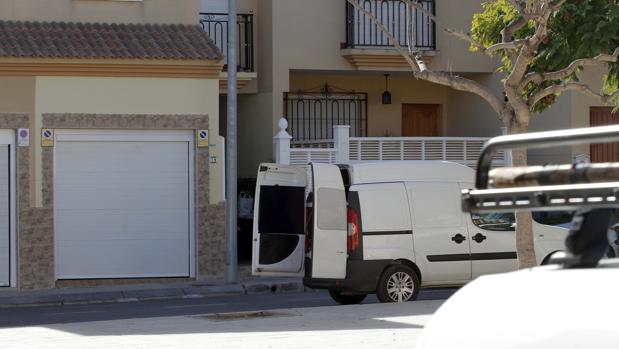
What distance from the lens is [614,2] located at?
17719 mm

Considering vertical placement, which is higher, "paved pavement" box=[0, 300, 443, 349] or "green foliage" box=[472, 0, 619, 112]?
"green foliage" box=[472, 0, 619, 112]

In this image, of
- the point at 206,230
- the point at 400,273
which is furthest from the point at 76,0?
the point at 400,273

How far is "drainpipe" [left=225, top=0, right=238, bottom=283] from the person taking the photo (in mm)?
21625

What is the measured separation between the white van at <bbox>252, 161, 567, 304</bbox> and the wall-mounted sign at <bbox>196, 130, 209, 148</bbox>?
5.03 m

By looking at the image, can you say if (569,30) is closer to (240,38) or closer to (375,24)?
(375,24)

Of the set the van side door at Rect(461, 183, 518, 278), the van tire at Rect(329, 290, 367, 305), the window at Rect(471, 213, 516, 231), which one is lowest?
the van tire at Rect(329, 290, 367, 305)

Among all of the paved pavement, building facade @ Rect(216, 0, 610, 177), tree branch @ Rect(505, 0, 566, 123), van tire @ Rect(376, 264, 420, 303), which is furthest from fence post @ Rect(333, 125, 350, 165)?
tree branch @ Rect(505, 0, 566, 123)

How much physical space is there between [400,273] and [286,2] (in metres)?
11.1

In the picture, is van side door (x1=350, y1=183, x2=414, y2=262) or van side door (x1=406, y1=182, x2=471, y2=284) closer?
van side door (x1=350, y1=183, x2=414, y2=262)

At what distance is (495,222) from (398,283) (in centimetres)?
179

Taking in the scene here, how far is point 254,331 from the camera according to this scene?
12.9 m

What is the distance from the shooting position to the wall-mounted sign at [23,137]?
21266 millimetres

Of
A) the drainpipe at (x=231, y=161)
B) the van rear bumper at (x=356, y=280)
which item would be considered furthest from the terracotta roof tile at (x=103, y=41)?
the van rear bumper at (x=356, y=280)

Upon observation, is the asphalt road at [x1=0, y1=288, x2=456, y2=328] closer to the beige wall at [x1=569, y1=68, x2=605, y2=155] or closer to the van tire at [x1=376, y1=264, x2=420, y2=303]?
the van tire at [x1=376, y1=264, x2=420, y2=303]
